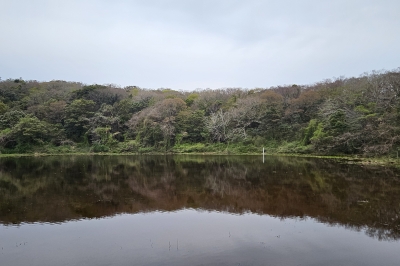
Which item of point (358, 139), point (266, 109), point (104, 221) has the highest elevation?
point (266, 109)

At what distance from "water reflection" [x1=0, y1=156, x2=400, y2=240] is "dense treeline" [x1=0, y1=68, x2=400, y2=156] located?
14476mm

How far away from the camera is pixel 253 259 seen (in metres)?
6.85

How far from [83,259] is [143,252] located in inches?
51.9

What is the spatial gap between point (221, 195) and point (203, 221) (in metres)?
3.76

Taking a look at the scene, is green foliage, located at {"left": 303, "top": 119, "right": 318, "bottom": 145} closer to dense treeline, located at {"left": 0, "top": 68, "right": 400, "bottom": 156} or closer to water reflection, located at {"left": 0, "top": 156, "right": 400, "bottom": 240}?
dense treeline, located at {"left": 0, "top": 68, "right": 400, "bottom": 156}

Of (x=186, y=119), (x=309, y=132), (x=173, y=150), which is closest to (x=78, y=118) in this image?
(x=173, y=150)

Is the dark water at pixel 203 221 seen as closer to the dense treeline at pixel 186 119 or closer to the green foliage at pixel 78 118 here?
the dense treeline at pixel 186 119

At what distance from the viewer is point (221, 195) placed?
44.5 ft

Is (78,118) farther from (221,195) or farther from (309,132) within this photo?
(221,195)

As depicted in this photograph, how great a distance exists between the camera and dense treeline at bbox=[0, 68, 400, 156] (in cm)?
3306

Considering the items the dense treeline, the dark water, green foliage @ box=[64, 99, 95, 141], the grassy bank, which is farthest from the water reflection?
green foliage @ box=[64, 99, 95, 141]

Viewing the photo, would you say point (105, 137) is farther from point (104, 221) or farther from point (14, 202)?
point (104, 221)

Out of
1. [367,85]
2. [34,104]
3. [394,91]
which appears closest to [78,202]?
[394,91]

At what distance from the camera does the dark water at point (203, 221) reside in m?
7.11
